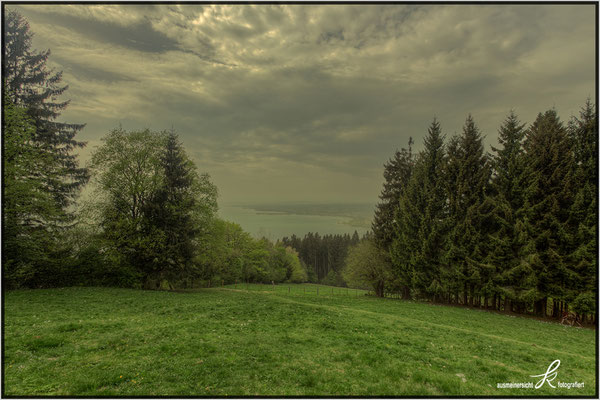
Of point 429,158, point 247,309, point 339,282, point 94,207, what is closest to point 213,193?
point 94,207

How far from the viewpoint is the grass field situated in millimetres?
5789

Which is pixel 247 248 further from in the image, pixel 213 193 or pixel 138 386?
pixel 138 386

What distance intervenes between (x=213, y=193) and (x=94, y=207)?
1025 cm

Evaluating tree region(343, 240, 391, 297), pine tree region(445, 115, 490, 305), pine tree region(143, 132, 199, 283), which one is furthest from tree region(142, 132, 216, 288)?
pine tree region(445, 115, 490, 305)

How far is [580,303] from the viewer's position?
17578 millimetres

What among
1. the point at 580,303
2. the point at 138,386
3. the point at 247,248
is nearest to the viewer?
the point at 138,386

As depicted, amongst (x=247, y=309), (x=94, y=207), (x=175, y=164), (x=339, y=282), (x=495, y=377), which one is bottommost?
(x=339, y=282)

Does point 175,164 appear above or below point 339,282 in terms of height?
above

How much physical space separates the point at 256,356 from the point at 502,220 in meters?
24.0

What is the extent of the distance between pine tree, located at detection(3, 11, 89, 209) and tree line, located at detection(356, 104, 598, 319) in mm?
32831

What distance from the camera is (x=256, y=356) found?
737 centimetres
